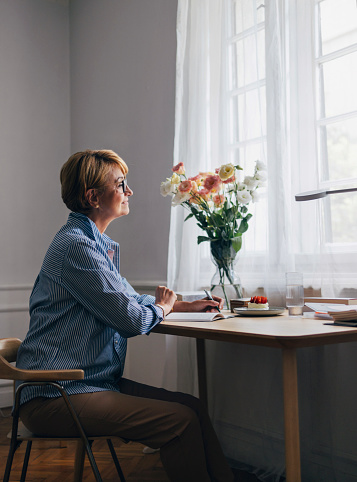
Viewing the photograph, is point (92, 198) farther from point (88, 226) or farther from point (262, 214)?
point (262, 214)

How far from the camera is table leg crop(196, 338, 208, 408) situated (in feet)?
7.88

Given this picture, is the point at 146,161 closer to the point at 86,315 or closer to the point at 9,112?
the point at 9,112

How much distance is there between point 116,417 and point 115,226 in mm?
2132

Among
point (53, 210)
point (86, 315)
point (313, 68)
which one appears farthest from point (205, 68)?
point (53, 210)

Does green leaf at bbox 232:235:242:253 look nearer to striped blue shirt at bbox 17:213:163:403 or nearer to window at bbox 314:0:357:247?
window at bbox 314:0:357:247

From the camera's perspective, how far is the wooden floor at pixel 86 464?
233 centimetres

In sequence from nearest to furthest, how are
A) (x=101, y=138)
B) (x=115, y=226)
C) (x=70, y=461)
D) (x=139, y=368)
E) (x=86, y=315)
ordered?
(x=86, y=315) → (x=70, y=461) → (x=139, y=368) → (x=115, y=226) → (x=101, y=138)

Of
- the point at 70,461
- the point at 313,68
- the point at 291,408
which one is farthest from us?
the point at 70,461

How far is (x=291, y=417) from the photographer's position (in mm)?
1416

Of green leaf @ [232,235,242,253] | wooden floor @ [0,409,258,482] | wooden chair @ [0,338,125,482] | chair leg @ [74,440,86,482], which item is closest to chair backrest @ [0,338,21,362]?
wooden chair @ [0,338,125,482]

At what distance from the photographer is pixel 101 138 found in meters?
3.74

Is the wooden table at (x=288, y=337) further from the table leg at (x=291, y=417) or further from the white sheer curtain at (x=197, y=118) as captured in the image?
the white sheer curtain at (x=197, y=118)

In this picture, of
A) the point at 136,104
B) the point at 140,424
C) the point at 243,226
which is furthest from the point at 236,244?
the point at 136,104

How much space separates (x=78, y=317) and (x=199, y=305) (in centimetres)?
57
